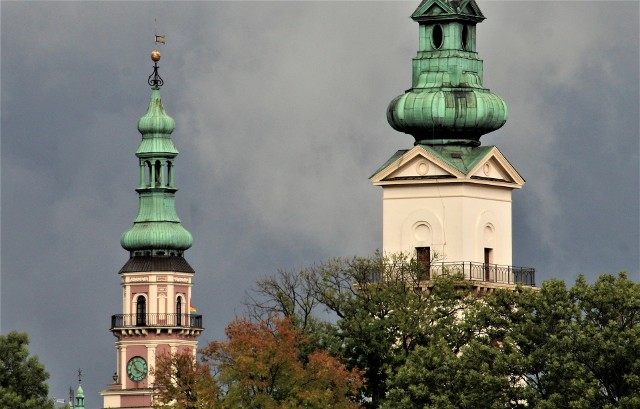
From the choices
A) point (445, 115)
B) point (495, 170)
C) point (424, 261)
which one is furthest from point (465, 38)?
point (424, 261)

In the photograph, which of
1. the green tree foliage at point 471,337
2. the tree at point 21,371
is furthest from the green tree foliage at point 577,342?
the tree at point 21,371

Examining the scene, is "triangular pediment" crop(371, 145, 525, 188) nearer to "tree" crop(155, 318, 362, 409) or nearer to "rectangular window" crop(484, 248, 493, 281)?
"rectangular window" crop(484, 248, 493, 281)

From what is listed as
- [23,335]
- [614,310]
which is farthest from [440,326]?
[23,335]

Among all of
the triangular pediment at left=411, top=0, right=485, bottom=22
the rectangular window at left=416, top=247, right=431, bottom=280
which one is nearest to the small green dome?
the triangular pediment at left=411, top=0, right=485, bottom=22

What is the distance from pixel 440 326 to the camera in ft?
441

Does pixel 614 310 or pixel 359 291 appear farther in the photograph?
pixel 359 291

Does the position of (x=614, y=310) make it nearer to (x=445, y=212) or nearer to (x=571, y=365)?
(x=571, y=365)

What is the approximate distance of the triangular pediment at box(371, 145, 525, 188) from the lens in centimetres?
14262

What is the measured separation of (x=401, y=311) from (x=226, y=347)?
7.02 m

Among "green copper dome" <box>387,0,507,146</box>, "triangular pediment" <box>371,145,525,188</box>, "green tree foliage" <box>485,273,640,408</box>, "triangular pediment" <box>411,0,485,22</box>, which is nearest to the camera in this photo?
"green tree foliage" <box>485,273,640,408</box>

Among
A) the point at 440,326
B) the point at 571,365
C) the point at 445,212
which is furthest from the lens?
the point at 445,212

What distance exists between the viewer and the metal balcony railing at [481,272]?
5492 inches

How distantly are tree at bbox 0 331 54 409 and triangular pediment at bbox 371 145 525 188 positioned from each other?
16145mm

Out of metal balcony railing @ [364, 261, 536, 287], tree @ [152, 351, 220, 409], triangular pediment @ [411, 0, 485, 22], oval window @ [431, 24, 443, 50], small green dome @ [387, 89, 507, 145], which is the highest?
triangular pediment @ [411, 0, 485, 22]
